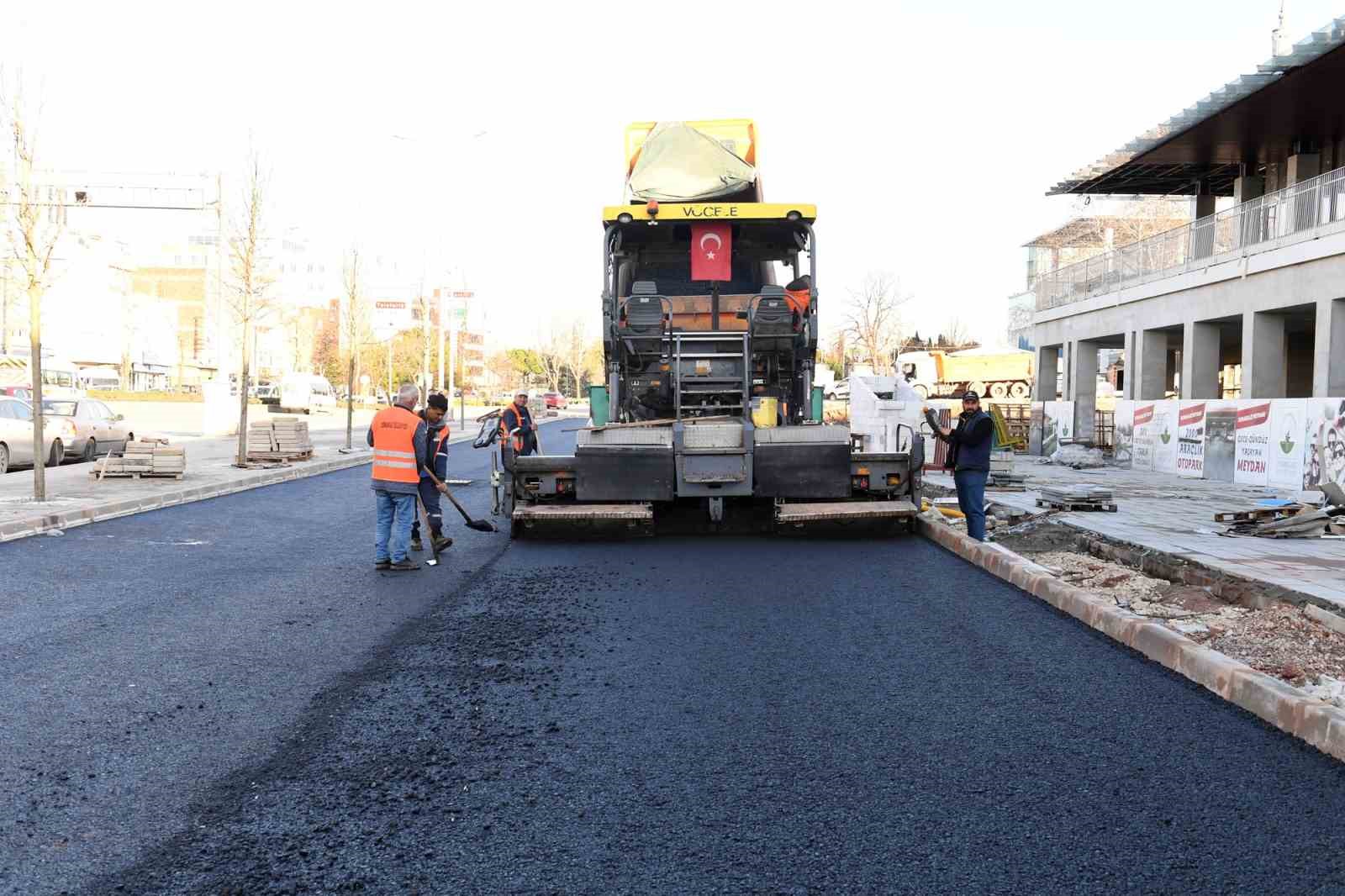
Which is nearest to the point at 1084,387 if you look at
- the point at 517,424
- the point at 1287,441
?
the point at 1287,441

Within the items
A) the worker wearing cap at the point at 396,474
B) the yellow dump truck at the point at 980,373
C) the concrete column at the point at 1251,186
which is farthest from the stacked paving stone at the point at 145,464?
the yellow dump truck at the point at 980,373

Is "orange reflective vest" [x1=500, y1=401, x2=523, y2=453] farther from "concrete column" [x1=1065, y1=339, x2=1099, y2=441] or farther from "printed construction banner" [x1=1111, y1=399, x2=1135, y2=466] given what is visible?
"concrete column" [x1=1065, y1=339, x2=1099, y2=441]

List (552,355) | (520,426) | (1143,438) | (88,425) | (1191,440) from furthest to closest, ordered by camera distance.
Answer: (552,355) < (1143,438) < (88,425) < (1191,440) < (520,426)

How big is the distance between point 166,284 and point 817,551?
113 metres

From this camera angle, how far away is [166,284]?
108938 millimetres

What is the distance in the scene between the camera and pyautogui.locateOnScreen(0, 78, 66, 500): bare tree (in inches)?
530

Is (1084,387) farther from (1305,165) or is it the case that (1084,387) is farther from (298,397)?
(298,397)

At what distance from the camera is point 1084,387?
30125 mm

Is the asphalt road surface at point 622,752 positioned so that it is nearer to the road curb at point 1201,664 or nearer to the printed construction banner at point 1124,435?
the road curb at point 1201,664

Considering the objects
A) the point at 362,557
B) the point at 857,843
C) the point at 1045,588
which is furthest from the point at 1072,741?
the point at 362,557

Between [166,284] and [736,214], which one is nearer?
[736,214]

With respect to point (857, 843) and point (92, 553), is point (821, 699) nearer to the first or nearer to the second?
point (857, 843)

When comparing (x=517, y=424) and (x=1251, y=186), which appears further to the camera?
(x=1251, y=186)

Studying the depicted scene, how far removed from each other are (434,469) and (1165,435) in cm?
1720
